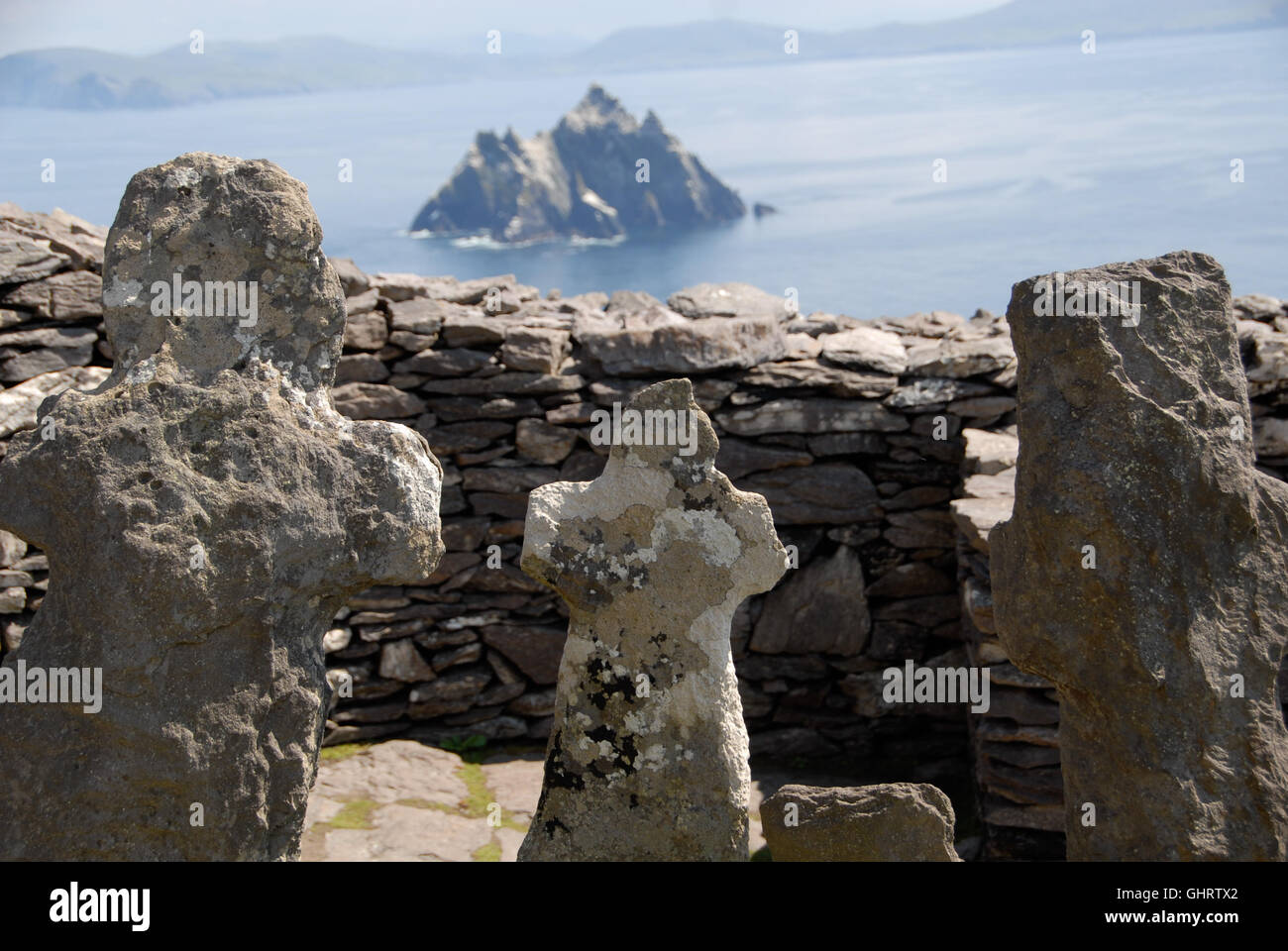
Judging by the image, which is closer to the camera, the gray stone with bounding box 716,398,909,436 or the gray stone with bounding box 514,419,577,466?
the gray stone with bounding box 716,398,909,436

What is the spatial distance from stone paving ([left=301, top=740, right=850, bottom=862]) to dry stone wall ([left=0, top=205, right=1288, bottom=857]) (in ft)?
0.98

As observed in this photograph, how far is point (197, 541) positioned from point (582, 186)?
23160 millimetres

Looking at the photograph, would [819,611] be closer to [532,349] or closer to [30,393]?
[532,349]

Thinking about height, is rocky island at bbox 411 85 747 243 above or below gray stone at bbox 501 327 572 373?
above

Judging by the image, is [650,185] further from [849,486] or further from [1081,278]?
[1081,278]

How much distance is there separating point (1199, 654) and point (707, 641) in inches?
54.4

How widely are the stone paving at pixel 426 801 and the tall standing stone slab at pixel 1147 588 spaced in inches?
135

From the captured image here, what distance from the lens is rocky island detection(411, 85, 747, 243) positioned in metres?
24.4

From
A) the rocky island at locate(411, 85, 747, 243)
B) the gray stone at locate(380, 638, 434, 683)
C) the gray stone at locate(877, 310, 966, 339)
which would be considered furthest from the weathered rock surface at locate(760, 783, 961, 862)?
the rocky island at locate(411, 85, 747, 243)

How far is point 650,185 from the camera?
83.3 feet

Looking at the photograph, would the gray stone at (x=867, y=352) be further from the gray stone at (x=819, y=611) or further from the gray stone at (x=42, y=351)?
the gray stone at (x=42, y=351)

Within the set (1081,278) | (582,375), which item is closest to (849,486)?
(582,375)

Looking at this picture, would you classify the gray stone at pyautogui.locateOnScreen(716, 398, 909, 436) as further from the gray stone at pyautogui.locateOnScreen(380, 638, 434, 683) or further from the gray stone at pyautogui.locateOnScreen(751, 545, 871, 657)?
the gray stone at pyautogui.locateOnScreen(380, 638, 434, 683)

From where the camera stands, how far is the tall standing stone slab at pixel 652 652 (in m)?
3.53
